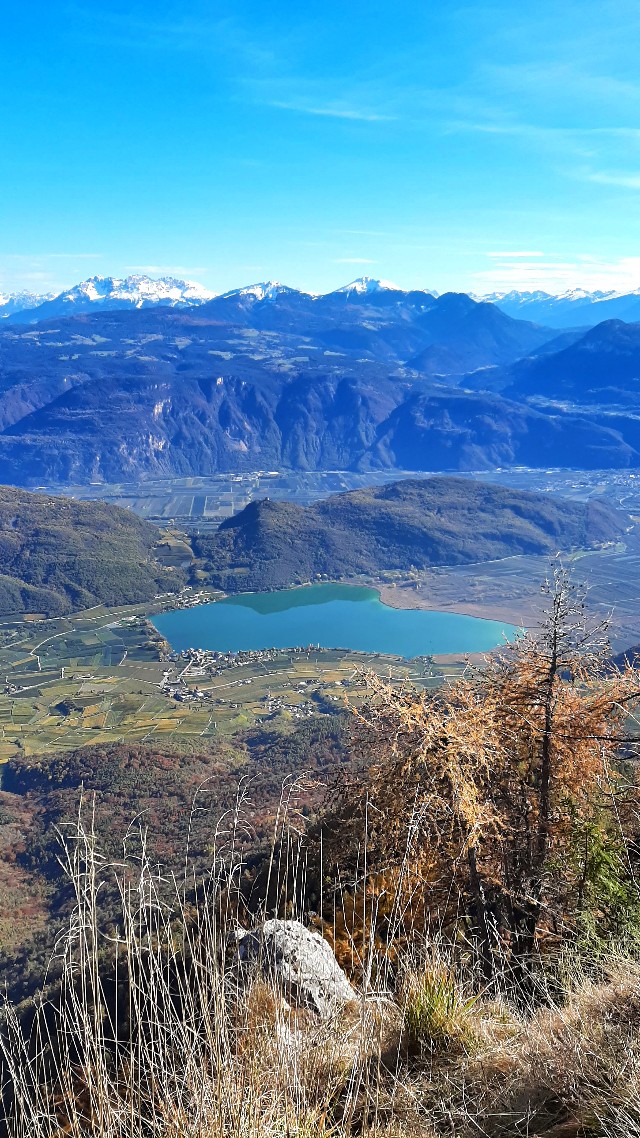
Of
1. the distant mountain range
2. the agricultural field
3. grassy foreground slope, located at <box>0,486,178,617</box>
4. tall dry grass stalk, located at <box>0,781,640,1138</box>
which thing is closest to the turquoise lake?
the agricultural field

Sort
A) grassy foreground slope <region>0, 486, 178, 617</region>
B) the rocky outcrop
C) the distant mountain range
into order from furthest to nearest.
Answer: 1. the distant mountain range
2. grassy foreground slope <region>0, 486, 178, 617</region>
3. the rocky outcrop

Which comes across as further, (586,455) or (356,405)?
(356,405)

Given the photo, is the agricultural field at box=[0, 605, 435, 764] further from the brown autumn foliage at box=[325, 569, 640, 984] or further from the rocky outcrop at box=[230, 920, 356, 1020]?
the rocky outcrop at box=[230, 920, 356, 1020]

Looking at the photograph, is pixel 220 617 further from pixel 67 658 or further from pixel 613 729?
pixel 613 729

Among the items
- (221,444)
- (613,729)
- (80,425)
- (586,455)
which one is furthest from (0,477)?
(613,729)

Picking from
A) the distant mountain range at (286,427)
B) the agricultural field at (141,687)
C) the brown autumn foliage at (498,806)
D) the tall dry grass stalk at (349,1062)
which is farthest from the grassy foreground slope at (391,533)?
the tall dry grass stalk at (349,1062)

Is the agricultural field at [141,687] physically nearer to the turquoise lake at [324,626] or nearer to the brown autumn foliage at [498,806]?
the turquoise lake at [324,626]
